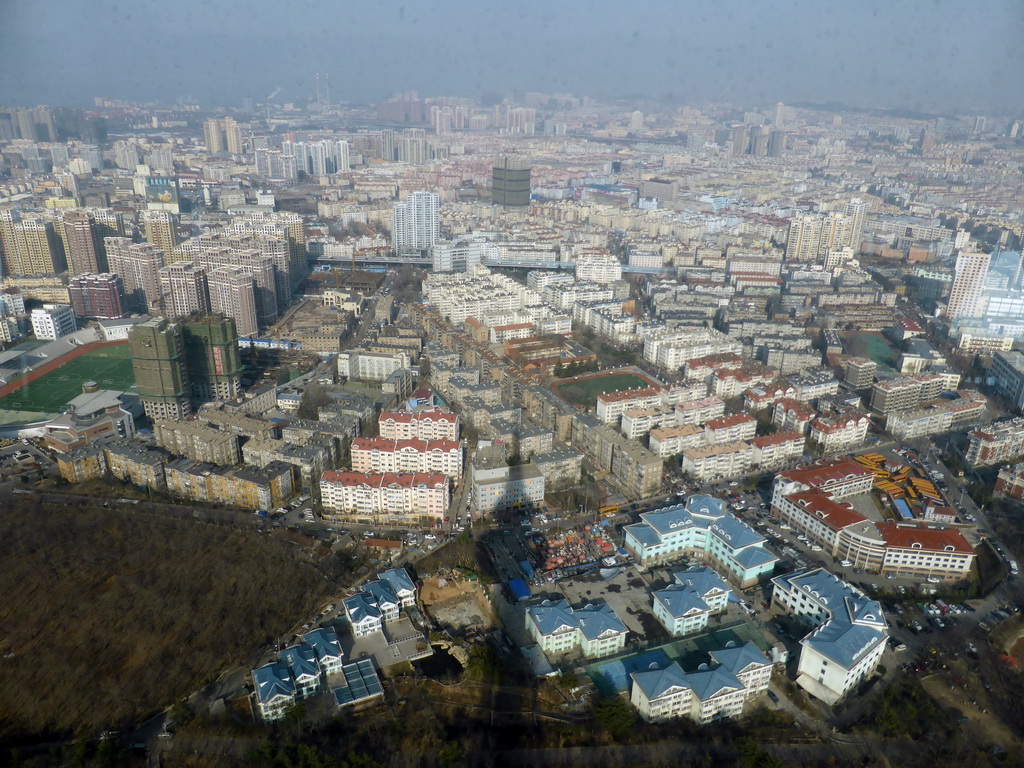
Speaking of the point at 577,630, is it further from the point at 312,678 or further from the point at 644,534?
the point at 312,678

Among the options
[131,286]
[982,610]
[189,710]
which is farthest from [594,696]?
[131,286]

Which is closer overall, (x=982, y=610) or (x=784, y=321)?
(x=982, y=610)

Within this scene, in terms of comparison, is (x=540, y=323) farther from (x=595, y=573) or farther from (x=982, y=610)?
(x=982, y=610)

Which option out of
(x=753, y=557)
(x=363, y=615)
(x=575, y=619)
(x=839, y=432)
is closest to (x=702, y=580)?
(x=753, y=557)

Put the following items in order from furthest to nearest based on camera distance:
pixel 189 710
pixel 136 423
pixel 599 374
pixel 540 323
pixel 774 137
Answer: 1. pixel 774 137
2. pixel 540 323
3. pixel 599 374
4. pixel 136 423
5. pixel 189 710

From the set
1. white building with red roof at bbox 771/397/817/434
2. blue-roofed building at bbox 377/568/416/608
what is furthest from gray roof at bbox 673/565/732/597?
white building with red roof at bbox 771/397/817/434

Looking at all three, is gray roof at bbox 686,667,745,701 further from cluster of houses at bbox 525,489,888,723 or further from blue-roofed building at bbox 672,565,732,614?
blue-roofed building at bbox 672,565,732,614

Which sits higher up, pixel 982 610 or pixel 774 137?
pixel 774 137
